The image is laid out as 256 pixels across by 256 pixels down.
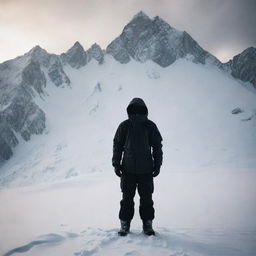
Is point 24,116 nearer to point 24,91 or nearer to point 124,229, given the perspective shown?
point 24,91

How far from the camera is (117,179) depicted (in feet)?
47.9

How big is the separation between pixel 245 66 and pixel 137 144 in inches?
4044

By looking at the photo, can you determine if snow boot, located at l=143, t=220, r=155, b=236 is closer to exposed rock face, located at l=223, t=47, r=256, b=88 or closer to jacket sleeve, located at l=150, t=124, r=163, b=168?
jacket sleeve, located at l=150, t=124, r=163, b=168

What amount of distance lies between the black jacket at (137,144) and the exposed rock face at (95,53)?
101m

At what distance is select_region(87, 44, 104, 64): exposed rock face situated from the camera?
340 ft

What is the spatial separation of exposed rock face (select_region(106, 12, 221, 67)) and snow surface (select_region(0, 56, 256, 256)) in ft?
14.2

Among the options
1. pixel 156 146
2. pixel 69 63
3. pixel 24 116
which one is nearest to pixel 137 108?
pixel 156 146

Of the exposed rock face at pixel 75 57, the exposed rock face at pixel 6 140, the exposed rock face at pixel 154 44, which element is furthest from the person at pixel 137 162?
the exposed rock face at pixel 75 57

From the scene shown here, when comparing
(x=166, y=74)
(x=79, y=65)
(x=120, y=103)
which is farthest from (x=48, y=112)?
(x=166, y=74)

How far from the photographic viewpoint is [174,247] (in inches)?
155

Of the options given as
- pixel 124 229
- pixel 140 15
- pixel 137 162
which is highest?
pixel 140 15

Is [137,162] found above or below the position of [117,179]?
above

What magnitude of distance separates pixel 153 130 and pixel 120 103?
67.2m

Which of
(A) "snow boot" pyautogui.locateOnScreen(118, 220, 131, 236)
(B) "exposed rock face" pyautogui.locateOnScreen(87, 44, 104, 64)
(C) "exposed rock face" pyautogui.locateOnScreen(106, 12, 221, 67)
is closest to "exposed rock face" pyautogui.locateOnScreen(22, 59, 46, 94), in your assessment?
(B) "exposed rock face" pyautogui.locateOnScreen(87, 44, 104, 64)
